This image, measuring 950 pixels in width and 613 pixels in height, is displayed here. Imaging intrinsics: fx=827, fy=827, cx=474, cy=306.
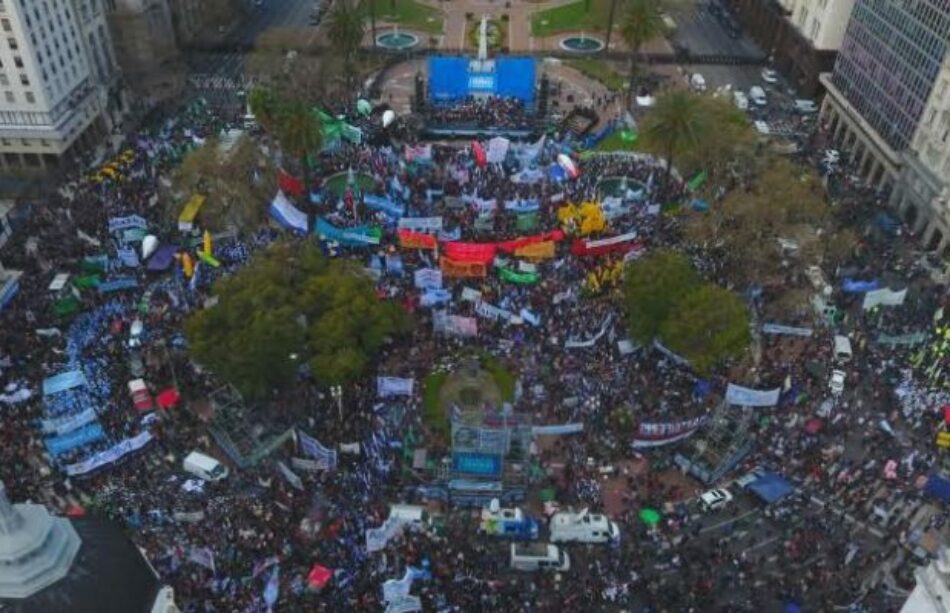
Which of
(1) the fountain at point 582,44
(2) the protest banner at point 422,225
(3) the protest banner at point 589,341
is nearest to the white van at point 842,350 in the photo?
(3) the protest banner at point 589,341

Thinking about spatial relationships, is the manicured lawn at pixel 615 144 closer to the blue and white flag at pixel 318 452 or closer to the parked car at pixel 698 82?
the parked car at pixel 698 82

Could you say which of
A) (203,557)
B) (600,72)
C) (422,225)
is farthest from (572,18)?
(203,557)

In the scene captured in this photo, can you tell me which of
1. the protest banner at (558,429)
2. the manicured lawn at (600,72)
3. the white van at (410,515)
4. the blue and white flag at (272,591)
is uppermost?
the blue and white flag at (272,591)

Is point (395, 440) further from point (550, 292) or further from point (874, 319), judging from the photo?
point (874, 319)

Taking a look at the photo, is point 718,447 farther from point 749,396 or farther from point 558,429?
point 558,429

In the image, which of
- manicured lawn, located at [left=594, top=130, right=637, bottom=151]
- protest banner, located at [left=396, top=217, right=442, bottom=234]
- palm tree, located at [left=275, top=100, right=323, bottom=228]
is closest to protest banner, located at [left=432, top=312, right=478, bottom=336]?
protest banner, located at [left=396, top=217, right=442, bottom=234]

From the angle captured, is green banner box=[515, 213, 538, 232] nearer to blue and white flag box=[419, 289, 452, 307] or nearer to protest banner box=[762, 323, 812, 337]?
blue and white flag box=[419, 289, 452, 307]
